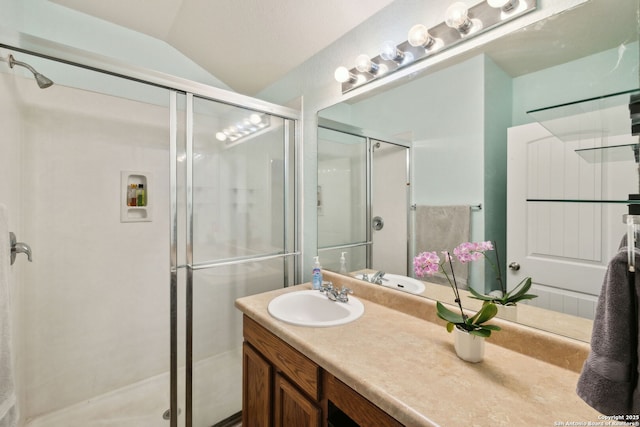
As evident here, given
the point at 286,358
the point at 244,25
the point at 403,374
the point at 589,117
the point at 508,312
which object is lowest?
the point at 286,358

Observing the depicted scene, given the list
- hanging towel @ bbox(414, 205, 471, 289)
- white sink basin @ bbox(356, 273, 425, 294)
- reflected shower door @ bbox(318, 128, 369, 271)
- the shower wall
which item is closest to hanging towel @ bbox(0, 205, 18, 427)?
the shower wall

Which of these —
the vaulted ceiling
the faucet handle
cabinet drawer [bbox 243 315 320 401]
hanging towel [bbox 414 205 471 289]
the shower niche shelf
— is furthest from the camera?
the shower niche shelf

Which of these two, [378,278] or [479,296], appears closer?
[479,296]

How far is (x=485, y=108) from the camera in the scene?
982 mm

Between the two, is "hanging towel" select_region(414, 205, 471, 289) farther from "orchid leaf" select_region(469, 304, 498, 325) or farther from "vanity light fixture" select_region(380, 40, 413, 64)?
"vanity light fixture" select_region(380, 40, 413, 64)

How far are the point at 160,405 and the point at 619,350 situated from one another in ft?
7.51

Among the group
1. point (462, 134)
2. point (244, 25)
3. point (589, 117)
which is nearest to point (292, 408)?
point (462, 134)

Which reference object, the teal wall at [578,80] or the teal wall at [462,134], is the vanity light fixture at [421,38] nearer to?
the teal wall at [462,134]

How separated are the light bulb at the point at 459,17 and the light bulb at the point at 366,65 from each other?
1.25 feet

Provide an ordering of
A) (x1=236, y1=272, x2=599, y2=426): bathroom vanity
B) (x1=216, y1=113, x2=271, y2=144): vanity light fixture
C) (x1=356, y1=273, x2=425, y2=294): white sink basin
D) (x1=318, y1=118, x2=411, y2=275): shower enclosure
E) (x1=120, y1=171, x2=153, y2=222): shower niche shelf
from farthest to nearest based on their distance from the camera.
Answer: (x1=120, y1=171, x2=153, y2=222): shower niche shelf → (x1=216, y1=113, x2=271, y2=144): vanity light fixture → (x1=318, y1=118, x2=411, y2=275): shower enclosure → (x1=356, y1=273, x2=425, y2=294): white sink basin → (x1=236, y1=272, x2=599, y2=426): bathroom vanity

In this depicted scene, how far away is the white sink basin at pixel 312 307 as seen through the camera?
1241mm

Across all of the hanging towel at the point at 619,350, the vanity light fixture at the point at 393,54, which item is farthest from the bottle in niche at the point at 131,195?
the hanging towel at the point at 619,350

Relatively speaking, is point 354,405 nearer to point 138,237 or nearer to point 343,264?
point 343,264

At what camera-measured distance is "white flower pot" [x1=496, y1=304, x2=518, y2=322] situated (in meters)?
0.90
